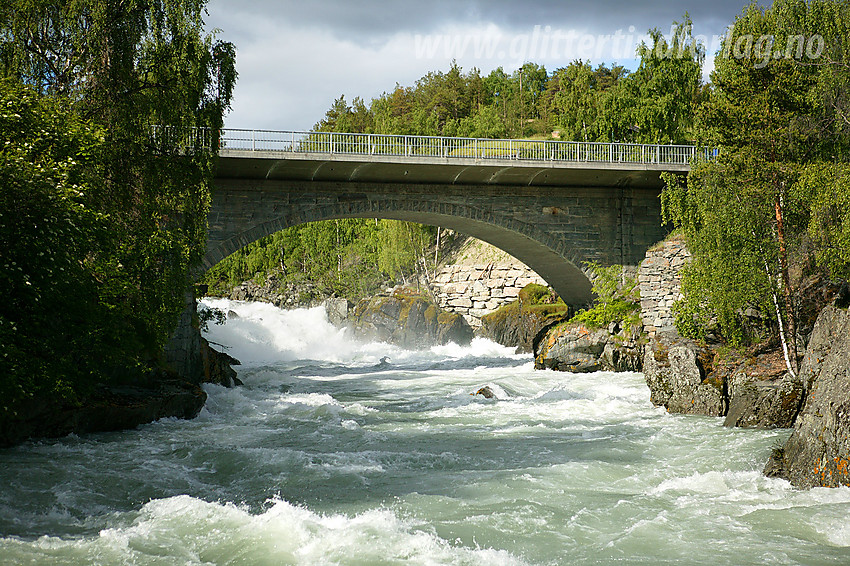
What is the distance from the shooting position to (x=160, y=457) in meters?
10.1

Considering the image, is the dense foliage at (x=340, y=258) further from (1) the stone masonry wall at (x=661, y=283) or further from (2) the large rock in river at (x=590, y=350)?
(1) the stone masonry wall at (x=661, y=283)

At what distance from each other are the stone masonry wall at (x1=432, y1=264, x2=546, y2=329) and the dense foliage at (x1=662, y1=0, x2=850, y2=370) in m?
19.6

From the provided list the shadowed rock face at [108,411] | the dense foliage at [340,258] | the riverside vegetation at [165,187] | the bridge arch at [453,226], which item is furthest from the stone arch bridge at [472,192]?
the dense foliage at [340,258]

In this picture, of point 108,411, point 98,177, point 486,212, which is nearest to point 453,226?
point 486,212

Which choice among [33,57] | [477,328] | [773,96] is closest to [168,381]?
[33,57]

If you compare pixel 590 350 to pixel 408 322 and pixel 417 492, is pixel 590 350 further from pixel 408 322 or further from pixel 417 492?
pixel 408 322

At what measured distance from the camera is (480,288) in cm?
3578

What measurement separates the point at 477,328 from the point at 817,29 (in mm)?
22964

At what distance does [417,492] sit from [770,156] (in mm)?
9950

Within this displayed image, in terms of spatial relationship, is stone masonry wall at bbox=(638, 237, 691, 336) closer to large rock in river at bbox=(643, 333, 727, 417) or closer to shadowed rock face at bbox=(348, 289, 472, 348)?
large rock in river at bbox=(643, 333, 727, 417)

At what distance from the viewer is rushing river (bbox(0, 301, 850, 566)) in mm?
6363

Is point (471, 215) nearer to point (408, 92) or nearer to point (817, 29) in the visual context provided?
point (817, 29)

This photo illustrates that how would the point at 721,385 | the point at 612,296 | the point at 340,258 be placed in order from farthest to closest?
1. the point at 340,258
2. the point at 612,296
3. the point at 721,385

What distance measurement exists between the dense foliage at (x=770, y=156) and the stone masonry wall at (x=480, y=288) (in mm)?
19628
